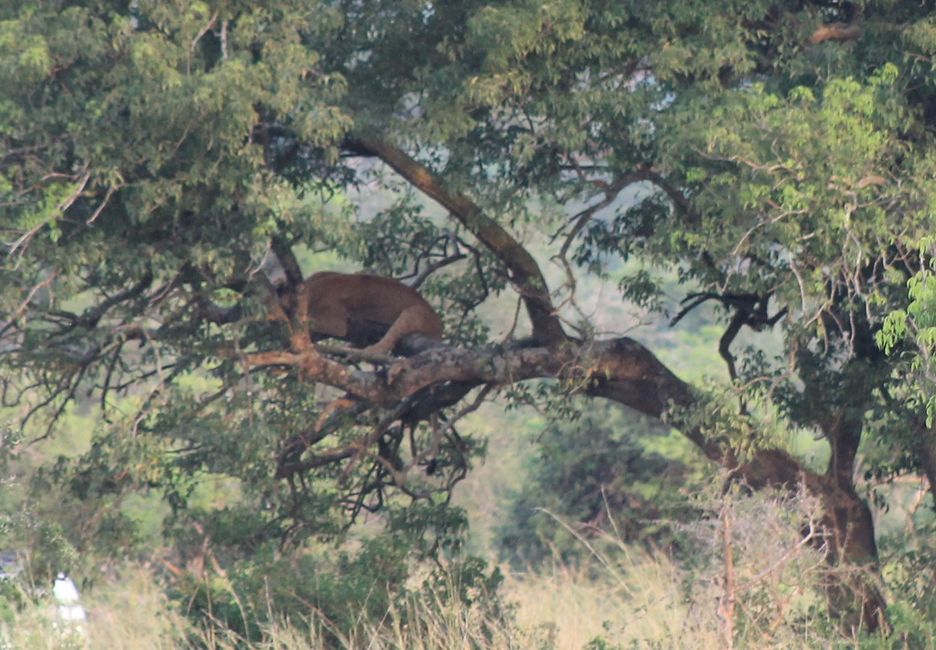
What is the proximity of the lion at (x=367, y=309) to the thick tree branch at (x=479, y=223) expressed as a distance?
2.69 ft

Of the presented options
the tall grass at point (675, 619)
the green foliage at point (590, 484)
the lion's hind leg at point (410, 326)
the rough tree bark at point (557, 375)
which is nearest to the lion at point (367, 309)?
the lion's hind leg at point (410, 326)

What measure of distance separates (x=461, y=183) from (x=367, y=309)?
1.76m

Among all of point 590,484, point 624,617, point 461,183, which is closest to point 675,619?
point 624,617

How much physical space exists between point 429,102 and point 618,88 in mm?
1025

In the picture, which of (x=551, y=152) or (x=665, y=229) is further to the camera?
(x=551, y=152)

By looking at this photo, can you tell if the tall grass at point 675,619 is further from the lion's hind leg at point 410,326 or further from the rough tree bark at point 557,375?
the lion's hind leg at point 410,326

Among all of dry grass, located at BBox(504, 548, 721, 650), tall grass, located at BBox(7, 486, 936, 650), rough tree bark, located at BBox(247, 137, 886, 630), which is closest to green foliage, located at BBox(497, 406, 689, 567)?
dry grass, located at BBox(504, 548, 721, 650)

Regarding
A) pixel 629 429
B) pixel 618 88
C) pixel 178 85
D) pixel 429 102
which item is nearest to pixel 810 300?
pixel 618 88

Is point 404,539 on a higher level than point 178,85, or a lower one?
lower

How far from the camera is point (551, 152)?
7695 millimetres

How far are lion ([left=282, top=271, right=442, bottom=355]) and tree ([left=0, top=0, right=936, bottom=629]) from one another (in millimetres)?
236

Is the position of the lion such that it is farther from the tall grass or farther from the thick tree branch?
the tall grass

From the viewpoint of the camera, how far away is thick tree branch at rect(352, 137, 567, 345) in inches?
308

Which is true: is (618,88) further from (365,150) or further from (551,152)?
(365,150)
